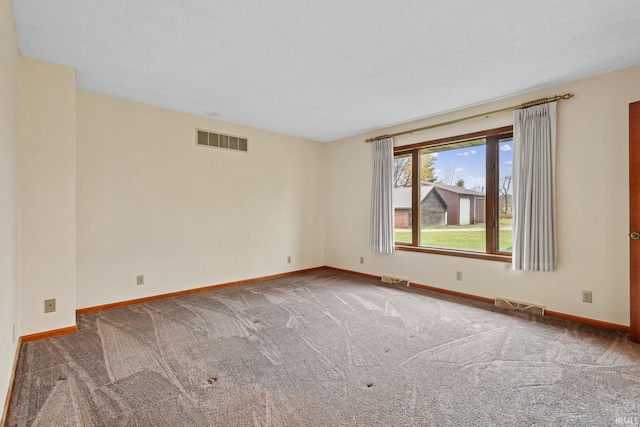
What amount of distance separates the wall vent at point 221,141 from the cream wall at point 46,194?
1.62m

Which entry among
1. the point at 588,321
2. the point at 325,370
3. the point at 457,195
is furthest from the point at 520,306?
the point at 325,370

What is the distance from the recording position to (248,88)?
3.35 metres

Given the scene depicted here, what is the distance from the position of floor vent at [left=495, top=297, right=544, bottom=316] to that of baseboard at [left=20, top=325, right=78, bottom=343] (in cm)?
462

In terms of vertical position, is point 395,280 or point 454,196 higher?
point 454,196

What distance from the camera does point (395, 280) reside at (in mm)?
4809

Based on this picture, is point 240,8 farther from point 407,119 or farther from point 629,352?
point 629,352

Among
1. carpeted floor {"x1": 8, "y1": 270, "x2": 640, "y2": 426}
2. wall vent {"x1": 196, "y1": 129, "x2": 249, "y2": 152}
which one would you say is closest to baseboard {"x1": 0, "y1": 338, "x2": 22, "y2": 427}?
carpeted floor {"x1": 8, "y1": 270, "x2": 640, "y2": 426}

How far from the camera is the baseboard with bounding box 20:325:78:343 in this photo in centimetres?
268

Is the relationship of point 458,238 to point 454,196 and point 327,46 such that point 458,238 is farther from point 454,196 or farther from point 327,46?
point 327,46

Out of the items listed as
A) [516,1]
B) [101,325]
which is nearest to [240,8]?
[516,1]

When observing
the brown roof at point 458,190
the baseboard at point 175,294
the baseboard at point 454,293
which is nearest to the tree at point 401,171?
the brown roof at point 458,190

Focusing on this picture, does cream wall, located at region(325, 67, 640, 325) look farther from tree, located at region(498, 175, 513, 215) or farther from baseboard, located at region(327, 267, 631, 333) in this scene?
tree, located at region(498, 175, 513, 215)

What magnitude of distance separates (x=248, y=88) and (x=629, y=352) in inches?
168

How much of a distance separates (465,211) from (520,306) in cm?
135
